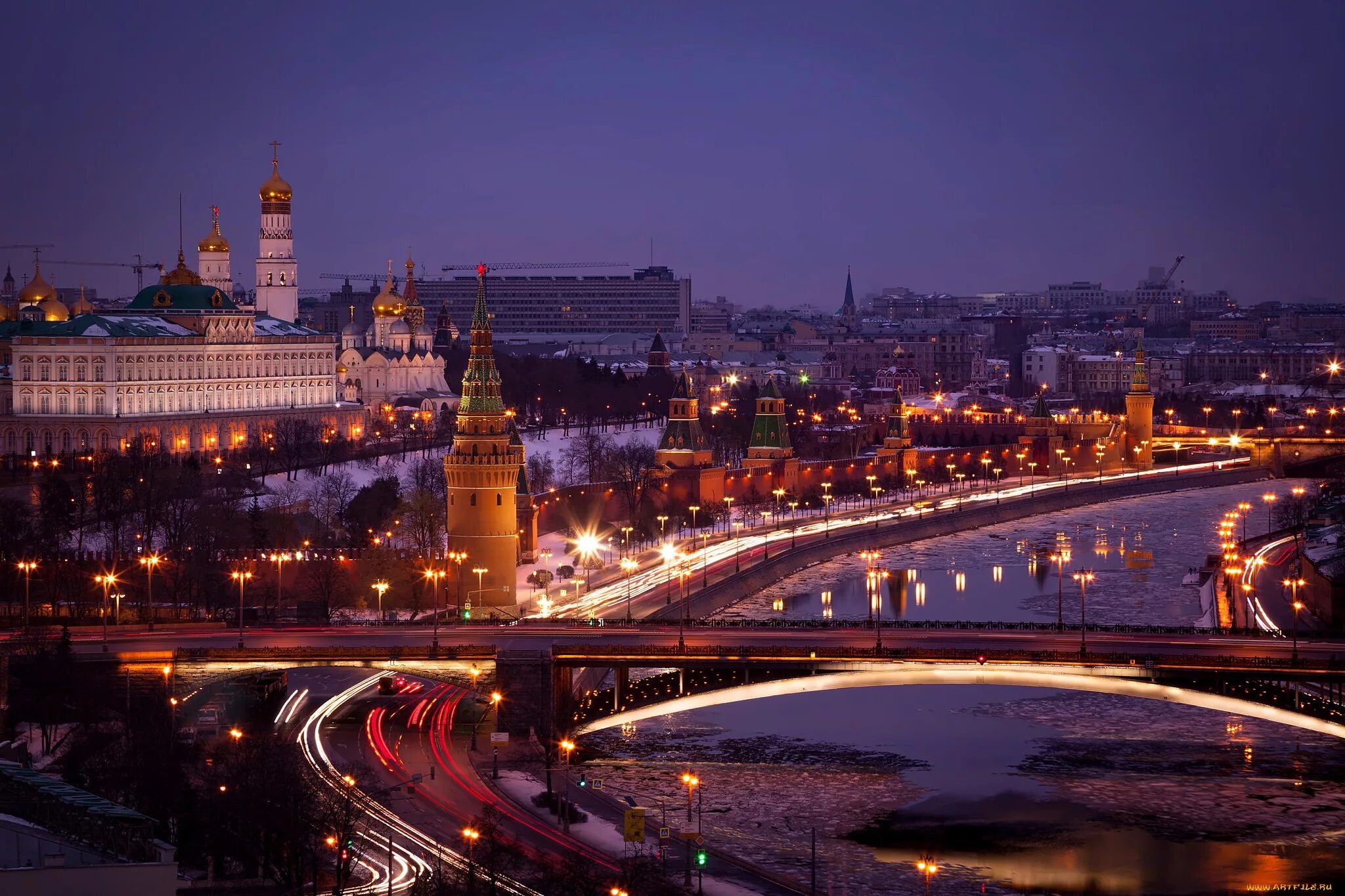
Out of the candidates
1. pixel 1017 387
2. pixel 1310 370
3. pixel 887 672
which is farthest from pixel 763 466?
pixel 1310 370

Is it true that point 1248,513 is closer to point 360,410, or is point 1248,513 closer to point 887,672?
point 360,410

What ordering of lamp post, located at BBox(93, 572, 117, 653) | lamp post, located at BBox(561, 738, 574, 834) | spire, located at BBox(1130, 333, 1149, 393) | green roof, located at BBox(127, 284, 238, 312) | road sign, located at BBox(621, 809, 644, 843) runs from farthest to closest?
1. spire, located at BBox(1130, 333, 1149, 393)
2. green roof, located at BBox(127, 284, 238, 312)
3. lamp post, located at BBox(93, 572, 117, 653)
4. lamp post, located at BBox(561, 738, 574, 834)
5. road sign, located at BBox(621, 809, 644, 843)

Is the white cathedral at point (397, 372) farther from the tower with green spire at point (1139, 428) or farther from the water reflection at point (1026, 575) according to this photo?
the tower with green spire at point (1139, 428)

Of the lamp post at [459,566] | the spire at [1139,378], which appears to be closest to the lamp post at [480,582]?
the lamp post at [459,566]

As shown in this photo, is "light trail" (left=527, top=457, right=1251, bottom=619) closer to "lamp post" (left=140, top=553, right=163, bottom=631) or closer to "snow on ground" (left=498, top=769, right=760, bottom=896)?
"lamp post" (left=140, top=553, right=163, bottom=631)

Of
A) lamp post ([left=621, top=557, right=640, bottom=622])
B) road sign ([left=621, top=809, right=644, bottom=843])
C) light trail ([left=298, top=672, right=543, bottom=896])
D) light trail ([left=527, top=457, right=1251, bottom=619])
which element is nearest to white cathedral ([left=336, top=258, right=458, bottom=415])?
light trail ([left=527, top=457, right=1251, bottom=619])

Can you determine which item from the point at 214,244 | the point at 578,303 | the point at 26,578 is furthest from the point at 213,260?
the point at 578,303
